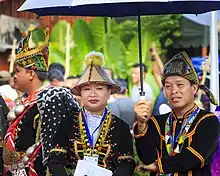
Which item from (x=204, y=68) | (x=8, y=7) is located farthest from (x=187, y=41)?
(x=204, y=68)

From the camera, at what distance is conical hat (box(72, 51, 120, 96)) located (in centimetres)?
407

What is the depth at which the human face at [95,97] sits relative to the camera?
4039mm

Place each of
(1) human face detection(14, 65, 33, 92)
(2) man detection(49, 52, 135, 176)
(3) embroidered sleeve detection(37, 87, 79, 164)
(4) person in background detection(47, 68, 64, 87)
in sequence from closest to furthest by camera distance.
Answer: (2) man detection(49, 52, 135, 176)
(3) embroidered sleeve detection(37, 87, 79, 164)
(1) human face detection(14, 65, 33, 92)
(4) person in background detection(47, 68, 64, 87)

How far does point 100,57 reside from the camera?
168 inches

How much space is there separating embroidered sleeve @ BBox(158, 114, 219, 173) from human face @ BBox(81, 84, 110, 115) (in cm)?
54

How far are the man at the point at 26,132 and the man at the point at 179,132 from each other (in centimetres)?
75

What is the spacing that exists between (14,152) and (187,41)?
31.3 ft

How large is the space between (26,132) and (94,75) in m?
0.71

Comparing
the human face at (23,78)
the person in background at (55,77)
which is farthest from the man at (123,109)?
the human face at (23,78)

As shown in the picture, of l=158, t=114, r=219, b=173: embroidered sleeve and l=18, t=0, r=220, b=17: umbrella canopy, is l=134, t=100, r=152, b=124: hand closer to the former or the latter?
l=158, t=114, r=219, b=173: embroidered sleeve

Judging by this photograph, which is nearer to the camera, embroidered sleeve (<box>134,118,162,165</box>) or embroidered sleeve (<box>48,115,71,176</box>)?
embroidered sleeve (<box>48,115,71,176</box>)

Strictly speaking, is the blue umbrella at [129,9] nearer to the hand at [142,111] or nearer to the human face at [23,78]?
the hand at [142,111]

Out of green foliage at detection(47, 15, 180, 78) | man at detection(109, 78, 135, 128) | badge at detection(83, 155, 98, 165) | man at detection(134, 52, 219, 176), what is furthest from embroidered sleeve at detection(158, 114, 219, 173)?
green foliage at detection(47, 15, 180, 78)

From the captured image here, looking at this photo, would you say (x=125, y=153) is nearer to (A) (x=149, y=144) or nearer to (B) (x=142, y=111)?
(A) (x=149, y=144)
